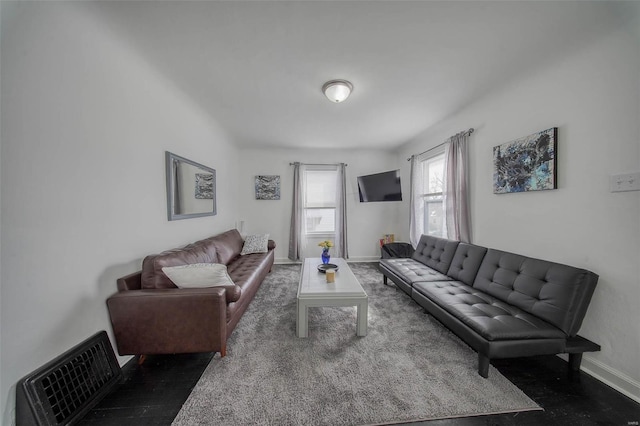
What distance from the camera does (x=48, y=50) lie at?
1.24 m

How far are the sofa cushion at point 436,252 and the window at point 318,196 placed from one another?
1989mm

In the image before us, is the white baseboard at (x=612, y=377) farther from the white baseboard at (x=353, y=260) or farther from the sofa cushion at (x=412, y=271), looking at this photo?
the white baseboard at (x=353, y=260)

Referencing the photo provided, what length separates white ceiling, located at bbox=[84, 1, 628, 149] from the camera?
1388 millimetres

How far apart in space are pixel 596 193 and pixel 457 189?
4.30 ft

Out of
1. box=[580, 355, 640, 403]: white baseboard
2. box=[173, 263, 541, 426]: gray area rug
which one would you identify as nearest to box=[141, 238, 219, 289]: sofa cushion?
box=[173, 263, 541, 426]: gray area rug

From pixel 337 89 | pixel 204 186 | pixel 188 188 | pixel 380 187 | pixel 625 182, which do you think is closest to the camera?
pixel 625 182

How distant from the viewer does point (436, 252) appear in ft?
9.68

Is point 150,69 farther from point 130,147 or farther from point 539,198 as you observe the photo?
point 539,198

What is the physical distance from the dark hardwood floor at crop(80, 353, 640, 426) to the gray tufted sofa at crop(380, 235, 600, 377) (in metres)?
0.19

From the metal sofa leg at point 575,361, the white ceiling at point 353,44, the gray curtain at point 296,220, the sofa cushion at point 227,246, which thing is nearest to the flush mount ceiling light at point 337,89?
the white ceiling at point 353,44

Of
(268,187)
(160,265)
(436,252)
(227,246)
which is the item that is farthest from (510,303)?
(268,187)

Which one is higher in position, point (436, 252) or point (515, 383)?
point (436, 252)

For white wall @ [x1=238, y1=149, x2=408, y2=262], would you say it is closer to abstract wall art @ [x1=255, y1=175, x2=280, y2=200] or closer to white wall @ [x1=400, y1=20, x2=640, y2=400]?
Answer: abstract wall art @ [x1=255, y1=175, x2=280, y2=200]

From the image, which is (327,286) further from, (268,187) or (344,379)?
(268,187)
